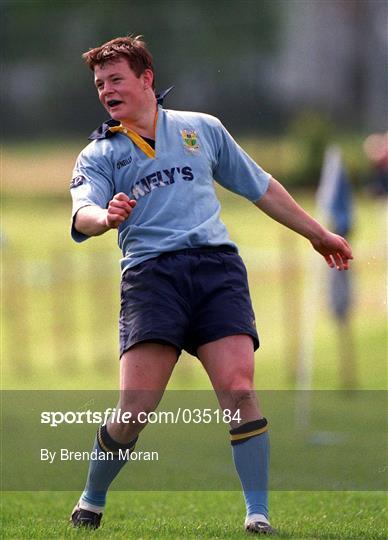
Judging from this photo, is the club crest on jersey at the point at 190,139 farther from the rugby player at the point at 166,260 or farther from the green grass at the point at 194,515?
the green grass at the point at 194,515

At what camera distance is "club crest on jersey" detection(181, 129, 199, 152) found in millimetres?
4605

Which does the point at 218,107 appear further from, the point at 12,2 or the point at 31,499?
the point at 31,499

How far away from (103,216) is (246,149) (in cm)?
2036

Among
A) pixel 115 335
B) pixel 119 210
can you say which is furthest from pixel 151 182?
pixel 115 335

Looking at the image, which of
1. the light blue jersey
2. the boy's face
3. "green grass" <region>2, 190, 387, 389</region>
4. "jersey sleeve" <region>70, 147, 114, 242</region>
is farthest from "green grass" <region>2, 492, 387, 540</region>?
"green grass" <region>2, 190, 387, 389</region>

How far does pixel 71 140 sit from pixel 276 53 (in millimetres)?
13157

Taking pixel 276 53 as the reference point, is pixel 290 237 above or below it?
below

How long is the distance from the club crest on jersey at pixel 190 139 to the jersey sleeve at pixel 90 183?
28 cm

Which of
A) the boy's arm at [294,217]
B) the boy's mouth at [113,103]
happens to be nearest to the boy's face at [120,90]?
the boy's mouth at [113,103]

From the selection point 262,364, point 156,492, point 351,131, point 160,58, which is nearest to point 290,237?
point 160,58

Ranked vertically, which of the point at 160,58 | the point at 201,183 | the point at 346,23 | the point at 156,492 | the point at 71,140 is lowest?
the point at 156,492

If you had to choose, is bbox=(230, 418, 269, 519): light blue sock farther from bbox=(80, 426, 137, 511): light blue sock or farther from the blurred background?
the blurred background

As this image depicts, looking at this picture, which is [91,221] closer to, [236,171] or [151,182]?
[151,182]

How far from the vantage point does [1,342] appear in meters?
15.7
